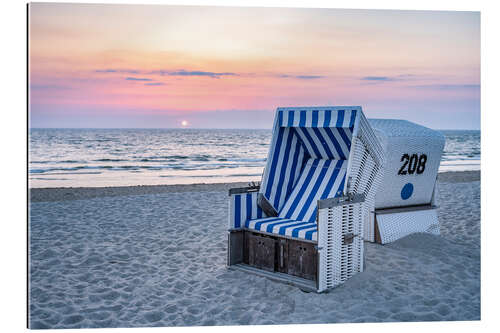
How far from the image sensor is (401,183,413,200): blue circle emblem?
21.6 ft

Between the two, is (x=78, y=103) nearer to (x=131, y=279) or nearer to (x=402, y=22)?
(x=131, y=279)

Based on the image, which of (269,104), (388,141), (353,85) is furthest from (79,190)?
(388,141)

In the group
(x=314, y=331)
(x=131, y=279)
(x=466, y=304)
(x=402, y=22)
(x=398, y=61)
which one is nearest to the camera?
(x=314, y=331)

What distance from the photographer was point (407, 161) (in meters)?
6.45

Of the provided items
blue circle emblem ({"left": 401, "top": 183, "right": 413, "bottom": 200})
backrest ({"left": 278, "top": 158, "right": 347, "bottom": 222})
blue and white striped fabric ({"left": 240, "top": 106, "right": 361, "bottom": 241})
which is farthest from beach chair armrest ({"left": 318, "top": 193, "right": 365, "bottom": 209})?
blue circle emblem ({"left": 401, "top": 183, "right": 413, "bottom": 200})

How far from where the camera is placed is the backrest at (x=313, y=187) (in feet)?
18.2

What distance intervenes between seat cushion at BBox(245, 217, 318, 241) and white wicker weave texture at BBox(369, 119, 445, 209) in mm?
1526

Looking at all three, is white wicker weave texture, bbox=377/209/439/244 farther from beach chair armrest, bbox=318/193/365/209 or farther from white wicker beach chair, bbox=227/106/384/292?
Result: beach chair armrest, bbox=318/193/365/209

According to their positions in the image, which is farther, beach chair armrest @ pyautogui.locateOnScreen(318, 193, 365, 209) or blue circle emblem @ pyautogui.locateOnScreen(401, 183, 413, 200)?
blue circle emblem @ pyautogui.locateOnScreen(401, 183, 413, 200)

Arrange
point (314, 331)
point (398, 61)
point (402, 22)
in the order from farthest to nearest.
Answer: point (398, 61), point (402, 22), point (314, 331)

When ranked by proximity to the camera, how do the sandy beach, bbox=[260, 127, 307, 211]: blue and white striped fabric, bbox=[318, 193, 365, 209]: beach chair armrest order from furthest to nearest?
1. bbox=[260, 127, 307, 211]: blue and white striped fabric
2. bbox=[318, 193, 365, 209]: beach chair armrest
3. the sandy beach

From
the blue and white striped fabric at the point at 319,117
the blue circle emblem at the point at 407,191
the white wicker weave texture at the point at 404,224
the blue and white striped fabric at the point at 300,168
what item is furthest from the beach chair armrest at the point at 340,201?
the blue circle emblem at the point at 407,191

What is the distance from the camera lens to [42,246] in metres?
6.43
